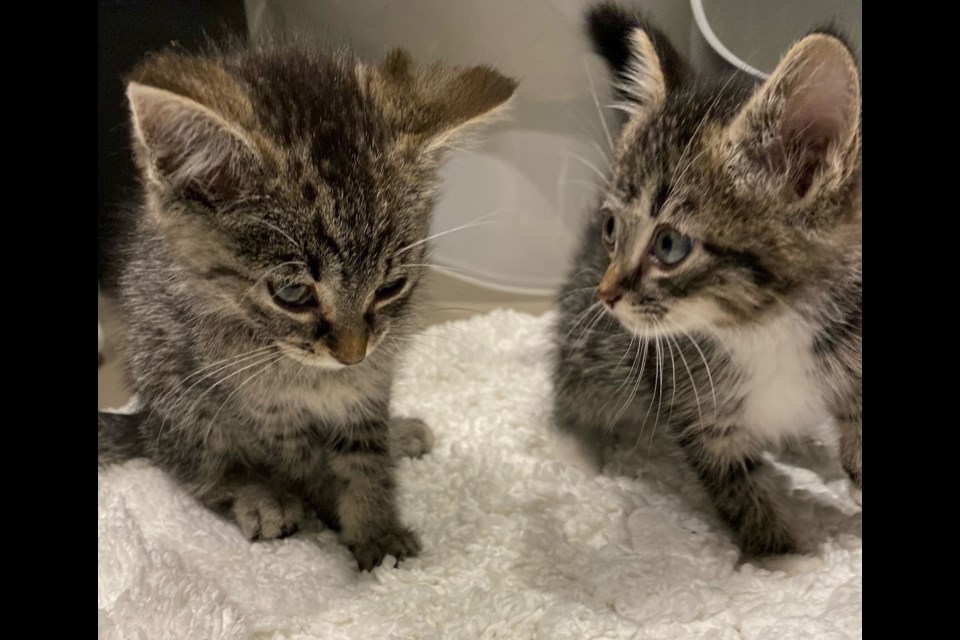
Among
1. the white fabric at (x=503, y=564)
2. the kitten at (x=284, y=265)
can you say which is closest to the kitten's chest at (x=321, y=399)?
the kitten at (x=284, y=265)

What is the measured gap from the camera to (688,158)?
40.6 inches

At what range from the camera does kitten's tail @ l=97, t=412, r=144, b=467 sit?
1.45 m

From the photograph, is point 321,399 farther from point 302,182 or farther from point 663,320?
point 663,320

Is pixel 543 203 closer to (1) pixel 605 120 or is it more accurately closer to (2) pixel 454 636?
(1) pixel 605 120

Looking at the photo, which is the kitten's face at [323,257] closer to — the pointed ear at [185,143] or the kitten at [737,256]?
the pointed ear at [185,143]

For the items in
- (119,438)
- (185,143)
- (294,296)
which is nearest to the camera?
(185,143)

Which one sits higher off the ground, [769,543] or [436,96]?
[436,96]

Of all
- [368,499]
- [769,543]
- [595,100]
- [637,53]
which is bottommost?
[368,499]

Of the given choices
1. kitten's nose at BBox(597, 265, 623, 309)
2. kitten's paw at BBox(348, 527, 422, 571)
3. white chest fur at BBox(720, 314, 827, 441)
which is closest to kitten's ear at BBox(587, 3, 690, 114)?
kitten's nose at BBox(597, 265, 623, 309)

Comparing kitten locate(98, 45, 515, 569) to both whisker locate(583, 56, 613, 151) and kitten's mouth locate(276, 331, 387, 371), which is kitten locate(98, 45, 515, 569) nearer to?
kitten's mouth locate(276, 331, 387, 371)

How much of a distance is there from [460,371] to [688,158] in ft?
3.08

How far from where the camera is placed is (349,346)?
40.6 inches

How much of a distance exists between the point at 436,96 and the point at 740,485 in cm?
78

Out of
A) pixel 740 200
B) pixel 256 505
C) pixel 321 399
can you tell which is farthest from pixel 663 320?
pixel 256 505
